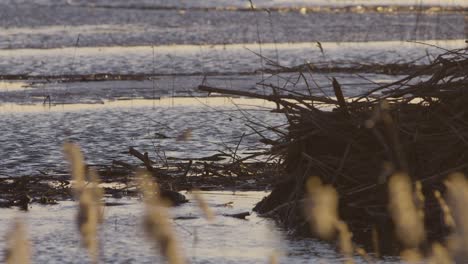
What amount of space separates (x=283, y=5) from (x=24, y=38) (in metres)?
29.1

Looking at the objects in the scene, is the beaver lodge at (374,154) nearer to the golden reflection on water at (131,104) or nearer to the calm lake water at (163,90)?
the calm lake water at (163,90)

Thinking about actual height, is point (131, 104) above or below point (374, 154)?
above

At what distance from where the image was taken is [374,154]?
7.21 meters

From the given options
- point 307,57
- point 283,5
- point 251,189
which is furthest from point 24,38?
point 283,5

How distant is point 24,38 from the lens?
31219 millimetres

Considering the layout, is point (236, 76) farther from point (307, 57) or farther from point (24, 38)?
point (24, 38)

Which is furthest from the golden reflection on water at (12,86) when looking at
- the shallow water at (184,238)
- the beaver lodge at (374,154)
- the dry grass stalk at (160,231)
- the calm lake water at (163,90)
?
the dry grass stalk at (160,231)

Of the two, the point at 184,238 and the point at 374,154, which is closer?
the point at 184,238

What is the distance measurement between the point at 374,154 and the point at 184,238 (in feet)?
4.02

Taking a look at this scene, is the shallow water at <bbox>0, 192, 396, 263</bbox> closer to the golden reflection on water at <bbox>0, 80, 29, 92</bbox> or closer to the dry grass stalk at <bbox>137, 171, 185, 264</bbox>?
the dry grass stalk at <bbox>137, 171, 185, 264</bbox>

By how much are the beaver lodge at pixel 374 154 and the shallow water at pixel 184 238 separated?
27 cm

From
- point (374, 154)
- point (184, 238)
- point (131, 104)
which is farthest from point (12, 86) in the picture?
point (184, 238)

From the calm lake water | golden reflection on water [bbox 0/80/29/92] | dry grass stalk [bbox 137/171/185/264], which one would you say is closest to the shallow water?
Answer: the calm lake water

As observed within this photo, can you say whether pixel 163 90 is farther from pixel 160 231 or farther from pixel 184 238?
pixel 160 231
